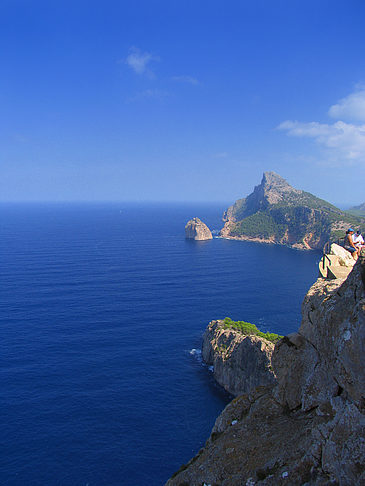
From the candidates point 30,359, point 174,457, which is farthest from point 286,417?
point 30,359

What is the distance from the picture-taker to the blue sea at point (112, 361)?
4788 centimetres

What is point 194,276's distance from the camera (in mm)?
138000

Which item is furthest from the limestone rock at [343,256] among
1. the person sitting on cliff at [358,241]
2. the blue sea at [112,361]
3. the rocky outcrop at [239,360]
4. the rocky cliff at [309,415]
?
the rocky outcrop at [239,360]

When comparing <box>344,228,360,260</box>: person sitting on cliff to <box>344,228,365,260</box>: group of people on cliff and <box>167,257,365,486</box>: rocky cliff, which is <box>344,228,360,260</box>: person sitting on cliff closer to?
<box>344,228,365,260</box>: group of people on cliff

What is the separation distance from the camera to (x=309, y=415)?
1969 cm

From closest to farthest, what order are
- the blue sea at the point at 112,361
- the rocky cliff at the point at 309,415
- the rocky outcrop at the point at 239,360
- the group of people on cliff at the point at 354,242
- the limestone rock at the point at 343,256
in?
1. the rocky cliff at the point at 309,415
2. the group of people on cliff at the point at 354,242
3. the limestone rock at the point at 343,256
4. the blue sea at the point at 112,361
5. the rocky outcrop at the point at 239,360

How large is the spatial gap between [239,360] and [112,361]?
27587 millimetres

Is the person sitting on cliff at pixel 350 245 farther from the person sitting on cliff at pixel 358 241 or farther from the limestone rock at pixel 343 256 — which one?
the limestone rock at pixel 343 256

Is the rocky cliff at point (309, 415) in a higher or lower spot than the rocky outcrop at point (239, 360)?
higher

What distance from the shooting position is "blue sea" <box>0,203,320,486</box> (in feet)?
157

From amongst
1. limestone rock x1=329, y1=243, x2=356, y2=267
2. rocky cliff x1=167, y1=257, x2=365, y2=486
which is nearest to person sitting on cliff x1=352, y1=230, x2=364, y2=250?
limestone rock x1=329, y1=243, x2=356, y2=267

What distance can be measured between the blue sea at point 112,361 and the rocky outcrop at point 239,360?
8.77 feet

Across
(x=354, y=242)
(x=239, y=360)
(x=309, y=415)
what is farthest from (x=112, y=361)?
(x=354, y=242)

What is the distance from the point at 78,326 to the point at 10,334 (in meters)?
15.9
